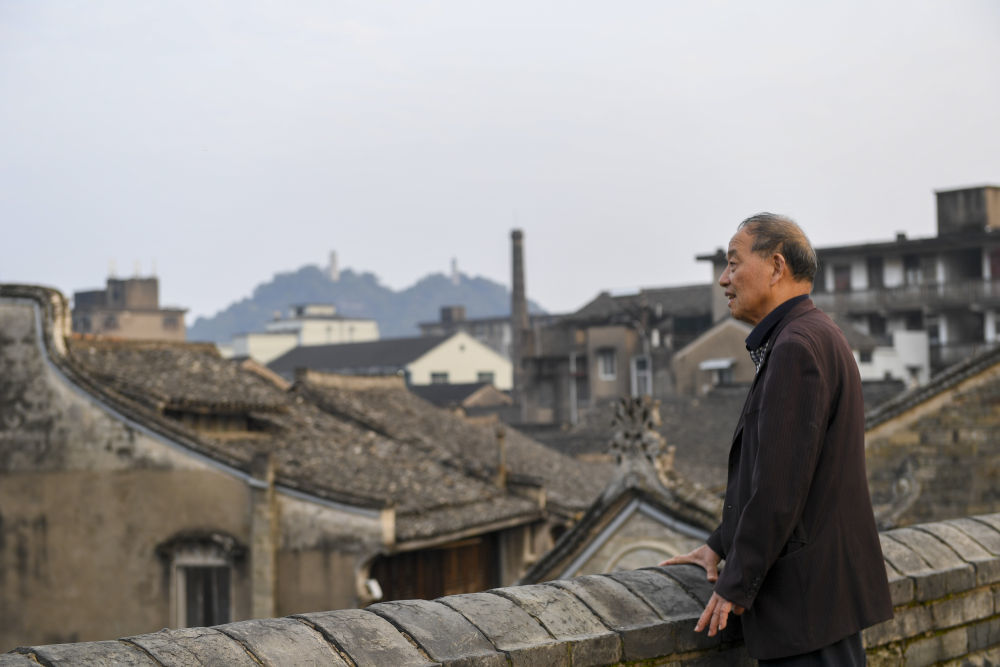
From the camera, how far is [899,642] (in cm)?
596

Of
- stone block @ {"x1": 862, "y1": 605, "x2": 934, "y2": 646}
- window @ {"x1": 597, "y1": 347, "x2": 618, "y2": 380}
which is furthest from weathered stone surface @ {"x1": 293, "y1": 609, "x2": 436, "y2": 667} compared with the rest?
window @ {"x1": 597, "y1": 347, "x2": 618, "y2": 380}

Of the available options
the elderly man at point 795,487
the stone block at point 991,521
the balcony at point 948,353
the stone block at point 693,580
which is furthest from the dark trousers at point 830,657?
the balcony at point 948,353

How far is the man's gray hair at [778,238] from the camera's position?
4.45 metres

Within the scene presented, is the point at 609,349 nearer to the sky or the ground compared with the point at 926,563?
nearer to the sky

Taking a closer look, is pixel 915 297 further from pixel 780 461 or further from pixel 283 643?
pixel 283 643

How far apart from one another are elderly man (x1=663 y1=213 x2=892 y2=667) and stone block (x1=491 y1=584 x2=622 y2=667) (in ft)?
1.39

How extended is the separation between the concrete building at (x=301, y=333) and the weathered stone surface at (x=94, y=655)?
94533 mm

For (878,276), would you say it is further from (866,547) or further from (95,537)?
(866,547)

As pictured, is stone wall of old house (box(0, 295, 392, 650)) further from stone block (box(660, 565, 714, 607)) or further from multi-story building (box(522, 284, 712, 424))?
multi-story building (box(522, 284, 712, 424))

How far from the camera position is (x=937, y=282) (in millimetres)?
57406

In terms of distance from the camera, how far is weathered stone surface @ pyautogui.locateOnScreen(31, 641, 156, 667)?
3539 mm

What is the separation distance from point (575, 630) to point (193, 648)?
1550 millimetres

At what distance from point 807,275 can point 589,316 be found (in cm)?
6463

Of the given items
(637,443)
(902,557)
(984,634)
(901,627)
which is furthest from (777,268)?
(637,443)
